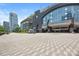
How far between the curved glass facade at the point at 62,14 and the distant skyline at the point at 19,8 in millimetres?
275

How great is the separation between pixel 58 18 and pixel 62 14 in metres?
0.11

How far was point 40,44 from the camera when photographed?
383 centimetres

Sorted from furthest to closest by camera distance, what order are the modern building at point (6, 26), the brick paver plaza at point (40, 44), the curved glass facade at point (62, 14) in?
the modern building at point (6, 26), the curved glass facade at point (62, 14), the brick paver plaza at point (40, 44)

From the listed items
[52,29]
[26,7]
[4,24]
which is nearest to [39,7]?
[26,7]

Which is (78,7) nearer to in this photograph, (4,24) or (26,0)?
(26,0)

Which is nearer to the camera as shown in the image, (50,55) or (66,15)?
(50,55)

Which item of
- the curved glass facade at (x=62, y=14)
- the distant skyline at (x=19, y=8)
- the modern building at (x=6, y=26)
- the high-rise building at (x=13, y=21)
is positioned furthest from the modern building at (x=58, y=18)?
the modern building at (x=6, y=26)

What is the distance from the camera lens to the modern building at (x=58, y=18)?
3.81 meters

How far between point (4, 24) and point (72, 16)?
1.36m

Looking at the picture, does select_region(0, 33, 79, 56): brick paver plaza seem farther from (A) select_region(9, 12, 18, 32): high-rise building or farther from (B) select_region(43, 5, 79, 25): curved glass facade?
(B) select_region(43, 5, 79, 25): curved glass facade

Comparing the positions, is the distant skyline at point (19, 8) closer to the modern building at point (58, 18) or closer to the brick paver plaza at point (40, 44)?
the modern building at point (58, 18)

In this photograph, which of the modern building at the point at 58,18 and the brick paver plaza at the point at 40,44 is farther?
the modern building at the point at 58,18

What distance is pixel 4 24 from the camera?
395 cm

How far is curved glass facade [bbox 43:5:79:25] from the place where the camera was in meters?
3.80
